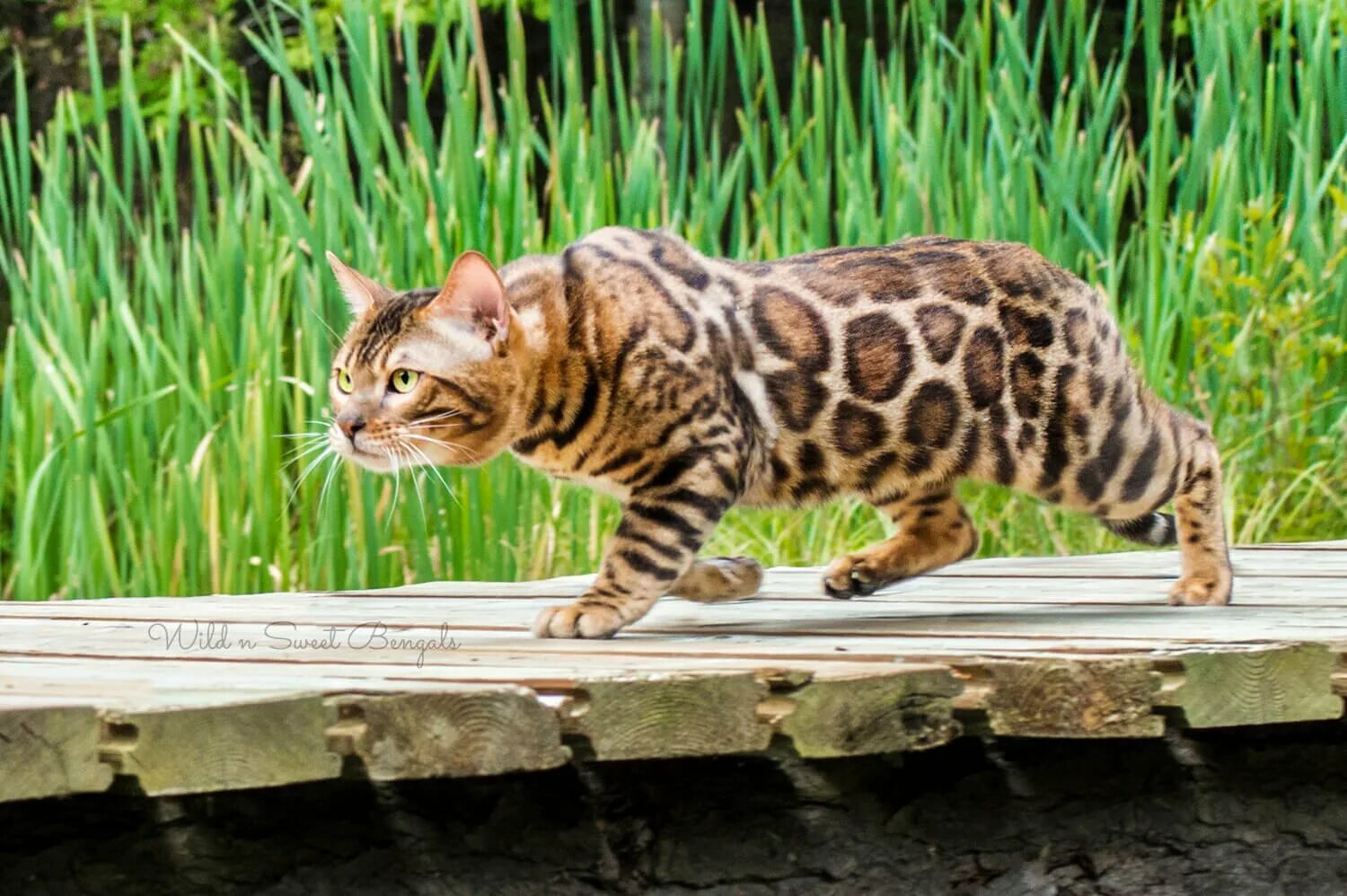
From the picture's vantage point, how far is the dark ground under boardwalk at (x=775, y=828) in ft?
6.74

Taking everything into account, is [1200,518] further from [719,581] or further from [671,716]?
[671,716]

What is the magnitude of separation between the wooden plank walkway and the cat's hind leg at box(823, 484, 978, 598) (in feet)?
0.54

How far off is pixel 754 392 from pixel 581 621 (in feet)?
1.69

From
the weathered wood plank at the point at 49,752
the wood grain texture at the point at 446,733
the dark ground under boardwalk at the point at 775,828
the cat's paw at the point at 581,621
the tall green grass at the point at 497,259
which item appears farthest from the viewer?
the tall green grass at the point at 497,259

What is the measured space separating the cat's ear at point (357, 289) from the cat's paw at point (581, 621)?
638 millimetres

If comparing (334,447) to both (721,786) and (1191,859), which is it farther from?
(1191,859)

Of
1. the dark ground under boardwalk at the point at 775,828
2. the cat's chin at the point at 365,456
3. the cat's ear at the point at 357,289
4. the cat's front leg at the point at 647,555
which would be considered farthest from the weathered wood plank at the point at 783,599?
the dark ground under boardwalk at the point at 775,828

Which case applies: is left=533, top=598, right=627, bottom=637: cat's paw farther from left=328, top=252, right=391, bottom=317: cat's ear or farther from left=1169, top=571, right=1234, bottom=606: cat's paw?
left=1169, top=571, right=1234, bottom=606: cat's paw

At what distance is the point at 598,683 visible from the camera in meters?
2.02

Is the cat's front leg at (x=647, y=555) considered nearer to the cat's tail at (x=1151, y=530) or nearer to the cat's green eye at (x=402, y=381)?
the cat's green eye at (x=402, y=381)

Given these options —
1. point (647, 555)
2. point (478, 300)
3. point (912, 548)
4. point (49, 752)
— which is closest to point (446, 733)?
point (49, 752)

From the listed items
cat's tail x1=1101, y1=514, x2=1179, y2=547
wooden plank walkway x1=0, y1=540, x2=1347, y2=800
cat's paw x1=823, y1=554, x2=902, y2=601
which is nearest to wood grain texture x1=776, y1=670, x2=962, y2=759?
wooden plank walkway x1=0, y1=540, x2=1347, y2=800

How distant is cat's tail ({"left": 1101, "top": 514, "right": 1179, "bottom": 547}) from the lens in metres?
3.54

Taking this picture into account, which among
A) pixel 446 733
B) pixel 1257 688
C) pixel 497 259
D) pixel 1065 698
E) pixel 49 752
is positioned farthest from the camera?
pixel 497 259
